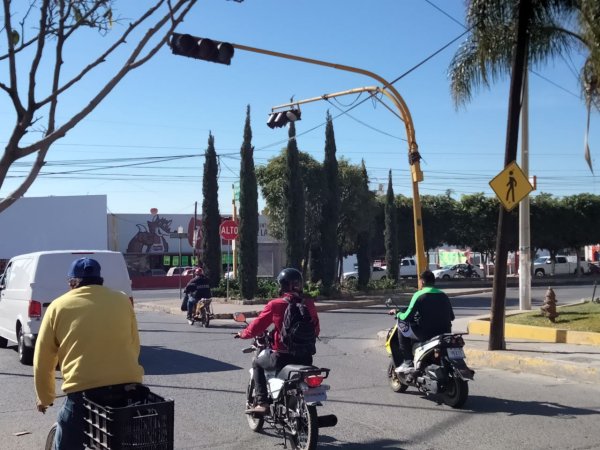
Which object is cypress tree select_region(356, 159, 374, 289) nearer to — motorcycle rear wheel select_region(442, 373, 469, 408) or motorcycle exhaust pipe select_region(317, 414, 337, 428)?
motorcycle rear wheel select_region(442, 373, 469, 408)

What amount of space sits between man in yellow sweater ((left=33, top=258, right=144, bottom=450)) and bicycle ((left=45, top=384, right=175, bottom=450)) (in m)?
0.06

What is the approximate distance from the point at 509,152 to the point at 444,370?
5.28 m

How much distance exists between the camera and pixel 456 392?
862 centimetres

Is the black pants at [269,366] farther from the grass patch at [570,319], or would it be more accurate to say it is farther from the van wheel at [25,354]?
the grass patch at [570,319]

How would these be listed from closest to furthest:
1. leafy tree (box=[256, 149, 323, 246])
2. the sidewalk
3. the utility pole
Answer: the sidewalk, the utility pole, leafy tree (box=[256, 149, 323, 246])

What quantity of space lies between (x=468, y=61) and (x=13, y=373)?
10250mm

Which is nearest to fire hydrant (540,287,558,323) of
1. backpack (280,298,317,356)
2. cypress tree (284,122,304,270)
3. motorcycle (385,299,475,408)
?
motorcycle (385,299,475,408)

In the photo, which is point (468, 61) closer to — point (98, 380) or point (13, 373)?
point (13, 373)

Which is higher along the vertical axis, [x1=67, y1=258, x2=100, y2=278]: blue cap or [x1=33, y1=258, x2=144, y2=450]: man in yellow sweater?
[x1=67, y1=258, x2=100, y2=278]: blue cap

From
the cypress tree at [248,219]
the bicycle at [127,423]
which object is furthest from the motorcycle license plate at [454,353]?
the cypress tree at [248,219]

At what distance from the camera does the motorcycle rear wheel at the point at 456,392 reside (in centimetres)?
855

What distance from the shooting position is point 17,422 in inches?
314

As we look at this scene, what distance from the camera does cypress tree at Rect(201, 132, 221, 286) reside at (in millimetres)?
30438

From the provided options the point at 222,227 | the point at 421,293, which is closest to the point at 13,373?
the point at 421,293
